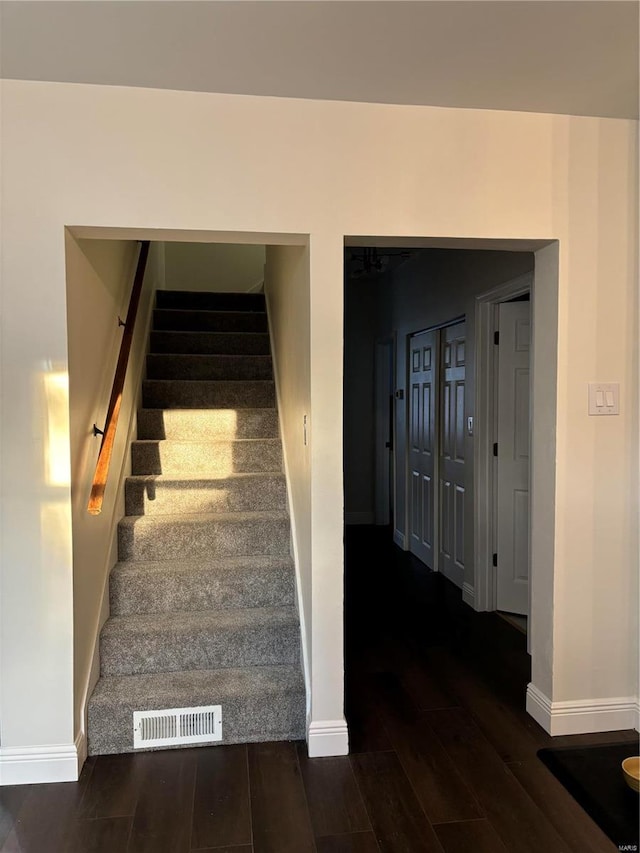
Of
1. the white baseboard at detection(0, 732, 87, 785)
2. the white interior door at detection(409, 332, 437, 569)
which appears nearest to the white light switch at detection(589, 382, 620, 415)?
the white interior door at detection(409, 332, 437, 569)

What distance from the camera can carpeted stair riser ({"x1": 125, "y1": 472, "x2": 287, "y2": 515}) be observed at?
3.13m

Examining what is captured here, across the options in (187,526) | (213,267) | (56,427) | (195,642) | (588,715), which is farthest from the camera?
(213,267)

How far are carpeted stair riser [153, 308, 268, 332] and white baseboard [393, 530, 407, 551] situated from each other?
7.35 feet

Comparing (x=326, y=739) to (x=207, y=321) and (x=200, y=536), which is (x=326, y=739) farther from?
(x=207, y=321)

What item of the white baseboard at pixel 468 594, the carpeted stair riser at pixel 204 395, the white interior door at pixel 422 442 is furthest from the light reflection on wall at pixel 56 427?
the white interior door at pixel 422 442

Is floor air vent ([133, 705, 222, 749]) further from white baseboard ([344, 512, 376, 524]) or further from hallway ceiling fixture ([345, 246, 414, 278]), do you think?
white baseboard ([344, 512, 376, 524])

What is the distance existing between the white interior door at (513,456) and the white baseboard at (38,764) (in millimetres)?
2549

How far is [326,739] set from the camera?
2293mm

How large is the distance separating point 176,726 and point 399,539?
338cm

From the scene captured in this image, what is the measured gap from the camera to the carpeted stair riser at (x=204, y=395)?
3.83 m

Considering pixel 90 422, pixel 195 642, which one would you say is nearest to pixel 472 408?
pixel 195 642

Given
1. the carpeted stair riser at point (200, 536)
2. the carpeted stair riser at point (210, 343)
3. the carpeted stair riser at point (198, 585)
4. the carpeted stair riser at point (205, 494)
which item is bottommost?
the carpeted stair riser at point (198, 585)

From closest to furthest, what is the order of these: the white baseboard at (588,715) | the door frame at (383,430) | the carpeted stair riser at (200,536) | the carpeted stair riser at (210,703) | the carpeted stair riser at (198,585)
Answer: the carpeted stair riser at (210,703) → the white baseboard at (588,715) → the carpeted stair riser at (198,585) → the carpeted stair riser at (200,536) → the door frame at (383,430)

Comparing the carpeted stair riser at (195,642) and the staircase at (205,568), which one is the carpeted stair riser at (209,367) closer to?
the staircase at (205,568)
